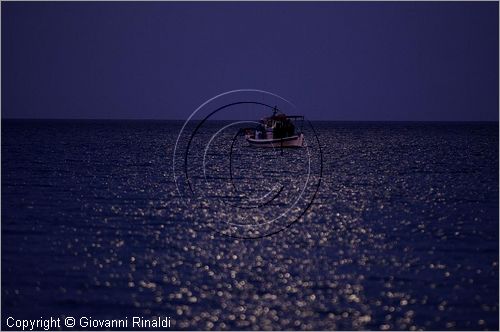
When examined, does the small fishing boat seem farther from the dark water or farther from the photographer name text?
the photographer name text

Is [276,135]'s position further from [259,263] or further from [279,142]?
[259,263]

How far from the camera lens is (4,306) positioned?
2075cm

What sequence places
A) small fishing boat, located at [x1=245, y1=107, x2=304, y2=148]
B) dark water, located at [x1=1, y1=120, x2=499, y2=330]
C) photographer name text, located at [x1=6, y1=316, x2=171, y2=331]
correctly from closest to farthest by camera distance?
photographer name text, located at [x1=6, y1=316, x2=171, y2=331], dark water, located at [x1=1, y1=120, x2=499, y2=330], small fishing boat, located at [x1=245, y1=107, x2=304, y2=148]

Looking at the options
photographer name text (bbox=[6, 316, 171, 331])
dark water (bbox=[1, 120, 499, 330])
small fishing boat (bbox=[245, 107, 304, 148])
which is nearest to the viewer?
photographer name text (bbox=[6, 316, 171, 331])

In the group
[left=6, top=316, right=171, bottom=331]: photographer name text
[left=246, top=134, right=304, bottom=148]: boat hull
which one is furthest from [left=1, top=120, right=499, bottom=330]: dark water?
[left=246, top=134, right=304, bottom=148]: boat hull

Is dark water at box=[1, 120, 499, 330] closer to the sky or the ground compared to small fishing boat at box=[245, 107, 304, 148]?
closer to the ground

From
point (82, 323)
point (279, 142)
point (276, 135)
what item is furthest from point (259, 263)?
point (276, 135)

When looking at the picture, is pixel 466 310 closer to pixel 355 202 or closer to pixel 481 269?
pixel 481 269

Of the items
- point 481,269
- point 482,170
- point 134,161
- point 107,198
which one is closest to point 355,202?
point 107,198

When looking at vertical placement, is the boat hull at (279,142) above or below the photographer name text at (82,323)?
above

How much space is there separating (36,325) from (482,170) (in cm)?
6158

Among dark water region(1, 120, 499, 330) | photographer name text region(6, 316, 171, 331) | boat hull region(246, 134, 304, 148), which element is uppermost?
boat hull region(246, 134, 304, 148)

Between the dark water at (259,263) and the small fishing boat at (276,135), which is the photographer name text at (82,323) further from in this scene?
the small fishing boat at (276,135)

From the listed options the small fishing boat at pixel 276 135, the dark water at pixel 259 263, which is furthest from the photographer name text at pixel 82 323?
the small fishing boat at pixel 276 135
